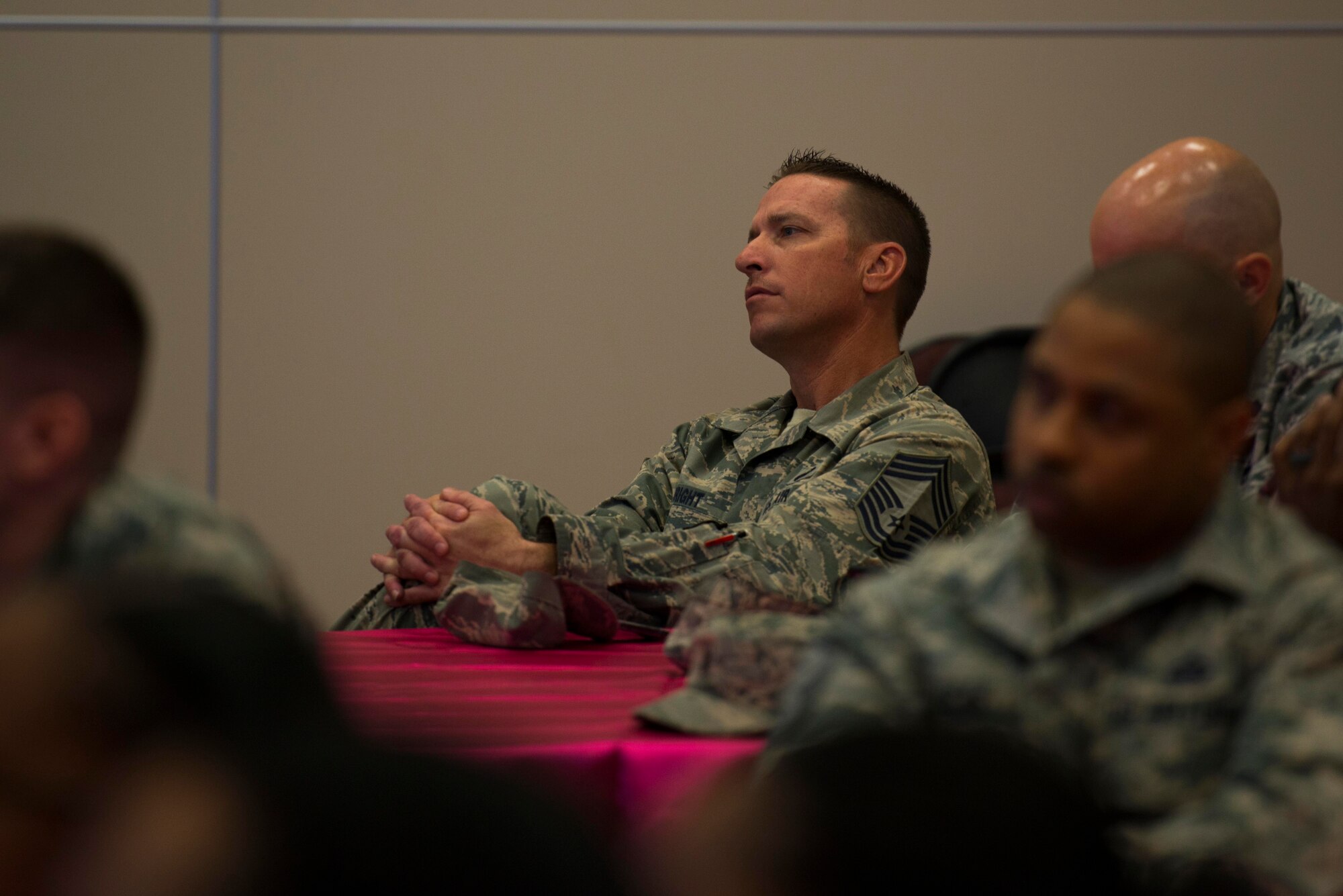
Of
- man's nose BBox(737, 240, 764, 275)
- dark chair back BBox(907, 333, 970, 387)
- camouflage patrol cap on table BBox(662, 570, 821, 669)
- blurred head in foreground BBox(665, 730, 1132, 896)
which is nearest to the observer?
blurred head in foreground BBox(665, 730, 1132, 896)

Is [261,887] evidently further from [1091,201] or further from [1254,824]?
[1091,201]

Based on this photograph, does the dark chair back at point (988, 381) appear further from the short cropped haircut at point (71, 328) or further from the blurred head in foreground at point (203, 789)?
the blurred head in foreground at point (203, 789)

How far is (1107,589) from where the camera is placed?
90 centimetres

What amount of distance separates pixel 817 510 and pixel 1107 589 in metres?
0.96

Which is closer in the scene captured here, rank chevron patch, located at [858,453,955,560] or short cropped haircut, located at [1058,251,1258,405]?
short cropped haircut, located at [1058,251,1258,405]

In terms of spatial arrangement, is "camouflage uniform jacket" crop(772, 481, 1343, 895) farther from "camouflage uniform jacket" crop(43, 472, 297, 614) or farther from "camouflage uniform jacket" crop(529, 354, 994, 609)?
"camouflage uniform jacket" crop(529, 354, 994, 609)

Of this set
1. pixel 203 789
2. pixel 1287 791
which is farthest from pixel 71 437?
pixel 1287 791

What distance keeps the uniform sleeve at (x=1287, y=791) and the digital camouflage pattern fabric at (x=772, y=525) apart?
2.74ft

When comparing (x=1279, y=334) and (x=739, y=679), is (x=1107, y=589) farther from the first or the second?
(x=1279, y=334)

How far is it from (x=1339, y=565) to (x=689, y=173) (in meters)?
2.54

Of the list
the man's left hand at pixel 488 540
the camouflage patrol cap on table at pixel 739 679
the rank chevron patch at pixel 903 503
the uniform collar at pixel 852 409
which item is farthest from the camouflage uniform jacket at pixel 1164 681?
the uniform collar at pixel 852 409

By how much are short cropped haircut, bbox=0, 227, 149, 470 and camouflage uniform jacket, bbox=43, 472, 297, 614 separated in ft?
0.12

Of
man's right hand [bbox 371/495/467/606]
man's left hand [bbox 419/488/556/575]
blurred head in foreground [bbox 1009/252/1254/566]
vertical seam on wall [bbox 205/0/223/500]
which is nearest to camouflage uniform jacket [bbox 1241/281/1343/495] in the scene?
blurred head in foreground [bbox 1009/252/1254/566]

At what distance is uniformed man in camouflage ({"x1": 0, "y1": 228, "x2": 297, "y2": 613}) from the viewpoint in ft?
2.93
